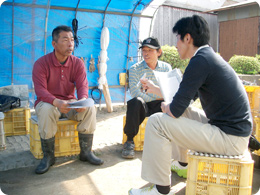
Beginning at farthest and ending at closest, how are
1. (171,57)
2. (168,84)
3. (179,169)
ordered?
1. (171,57)
2. (179,169)
3. (168,84)

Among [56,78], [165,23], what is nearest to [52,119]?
[56,78]

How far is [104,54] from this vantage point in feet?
20.3

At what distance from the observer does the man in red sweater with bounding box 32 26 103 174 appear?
299cm

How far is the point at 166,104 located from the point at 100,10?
4.60 metres

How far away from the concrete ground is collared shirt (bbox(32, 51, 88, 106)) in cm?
80

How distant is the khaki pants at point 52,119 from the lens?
2967mm

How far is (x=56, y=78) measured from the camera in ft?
10.7

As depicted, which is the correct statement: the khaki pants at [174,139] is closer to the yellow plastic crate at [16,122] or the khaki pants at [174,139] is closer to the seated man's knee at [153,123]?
the seated man's knee at [153,123]

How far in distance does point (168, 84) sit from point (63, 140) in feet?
5.44

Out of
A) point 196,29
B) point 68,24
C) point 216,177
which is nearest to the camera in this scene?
point 216,177

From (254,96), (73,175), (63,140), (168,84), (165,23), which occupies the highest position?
(165,23)

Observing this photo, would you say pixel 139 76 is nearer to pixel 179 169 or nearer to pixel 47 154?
pixel 179 169

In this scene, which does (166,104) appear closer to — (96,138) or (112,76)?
(96,138)

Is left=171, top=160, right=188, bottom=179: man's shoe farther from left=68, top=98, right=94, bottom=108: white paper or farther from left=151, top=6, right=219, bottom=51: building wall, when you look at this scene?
left=151, top=6, right=219, bottom=51: building wall
